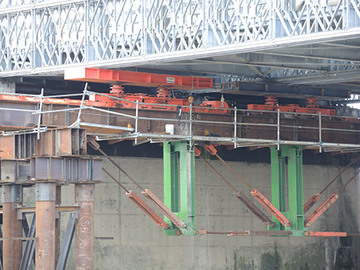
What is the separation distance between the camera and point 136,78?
1192 inches

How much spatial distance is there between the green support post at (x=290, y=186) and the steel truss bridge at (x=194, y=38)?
8.32ft

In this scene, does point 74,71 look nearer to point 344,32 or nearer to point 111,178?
point 111,178

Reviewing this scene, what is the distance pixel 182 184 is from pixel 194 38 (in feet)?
21.3

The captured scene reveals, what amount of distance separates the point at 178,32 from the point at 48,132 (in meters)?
4.99

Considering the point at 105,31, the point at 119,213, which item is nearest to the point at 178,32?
the point at 105,31

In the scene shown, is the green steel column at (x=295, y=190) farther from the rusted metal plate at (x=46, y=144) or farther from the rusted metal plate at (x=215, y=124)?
the rusted metal plate at (x=46, y=144)

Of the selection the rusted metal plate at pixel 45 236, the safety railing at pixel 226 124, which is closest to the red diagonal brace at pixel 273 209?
the safety railing at pixel 226 124

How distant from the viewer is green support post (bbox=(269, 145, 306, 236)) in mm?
32938

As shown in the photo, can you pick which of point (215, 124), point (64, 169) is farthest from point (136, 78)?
point (64, 169)

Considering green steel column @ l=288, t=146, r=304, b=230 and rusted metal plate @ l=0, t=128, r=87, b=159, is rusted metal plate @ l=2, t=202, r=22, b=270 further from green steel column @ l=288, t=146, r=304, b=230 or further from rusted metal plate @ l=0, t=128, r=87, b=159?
green steel column @ l=288, t=146, r=304, b=230

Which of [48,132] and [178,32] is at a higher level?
[178,32]

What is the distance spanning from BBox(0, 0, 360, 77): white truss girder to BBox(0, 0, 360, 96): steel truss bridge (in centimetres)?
3

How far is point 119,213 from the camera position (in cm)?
3438

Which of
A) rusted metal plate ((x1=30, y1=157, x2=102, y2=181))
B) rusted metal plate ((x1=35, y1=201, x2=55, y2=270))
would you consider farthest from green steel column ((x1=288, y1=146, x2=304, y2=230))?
rusted metal plate ((x1=35, y1=201, x2=55, y2=270))
